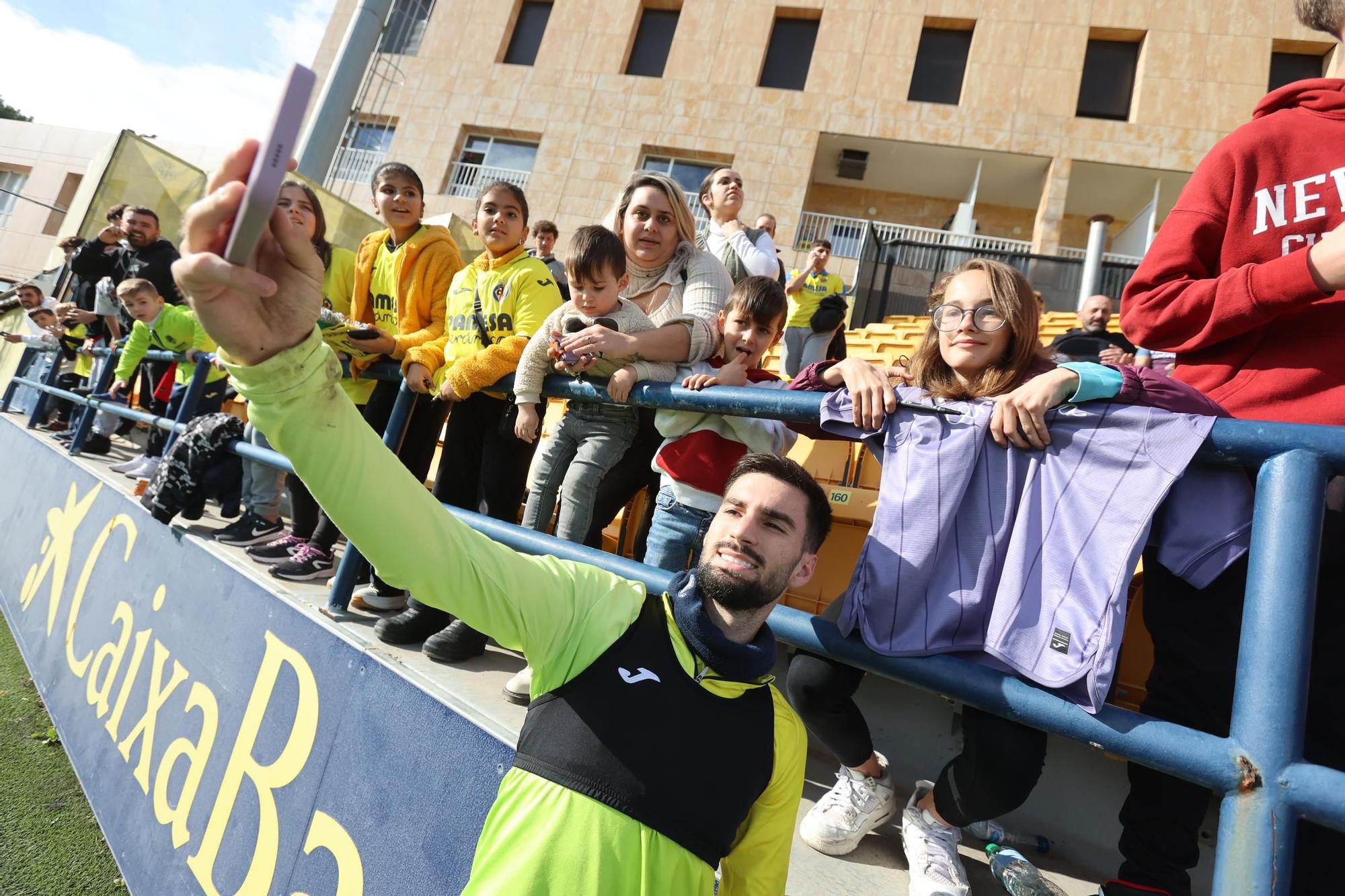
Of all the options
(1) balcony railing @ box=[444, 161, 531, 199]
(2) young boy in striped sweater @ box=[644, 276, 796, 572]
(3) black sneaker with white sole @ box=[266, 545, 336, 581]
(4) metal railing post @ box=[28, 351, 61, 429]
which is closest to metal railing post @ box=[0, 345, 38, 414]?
(4) metal railing post @ box=[28, 351, 61, 429]

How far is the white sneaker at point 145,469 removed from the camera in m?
3.71

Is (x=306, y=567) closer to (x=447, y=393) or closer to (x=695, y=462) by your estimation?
(x=447, y=393)

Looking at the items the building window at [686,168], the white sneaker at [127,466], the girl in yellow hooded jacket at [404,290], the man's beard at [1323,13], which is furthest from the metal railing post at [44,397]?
the building window at [686,168]

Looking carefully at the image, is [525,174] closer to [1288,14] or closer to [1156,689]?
[1288,14]

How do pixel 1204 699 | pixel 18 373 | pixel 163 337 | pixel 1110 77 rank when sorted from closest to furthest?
pixel 1204 699 → pixel 163 337 → pixel 18 373 → pixel 1110 77

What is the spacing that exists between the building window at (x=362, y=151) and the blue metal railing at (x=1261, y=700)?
18.4 metres

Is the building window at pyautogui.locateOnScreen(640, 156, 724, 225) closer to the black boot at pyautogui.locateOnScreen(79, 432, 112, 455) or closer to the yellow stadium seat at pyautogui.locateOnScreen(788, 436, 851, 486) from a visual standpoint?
the yellow stadium seat at pyautogui.locateOnScreen(788, 436, 851, 486)

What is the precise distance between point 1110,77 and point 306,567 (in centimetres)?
1706

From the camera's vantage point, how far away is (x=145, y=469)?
3.80m

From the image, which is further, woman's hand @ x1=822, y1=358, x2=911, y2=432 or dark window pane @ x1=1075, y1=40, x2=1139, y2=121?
dark window pane @ x1=1075, y1=40, x2=1139, y2=121

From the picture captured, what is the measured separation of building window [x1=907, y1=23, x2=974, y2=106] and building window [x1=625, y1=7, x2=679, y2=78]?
213 inches

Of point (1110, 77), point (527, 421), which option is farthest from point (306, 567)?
point (1110, 77)

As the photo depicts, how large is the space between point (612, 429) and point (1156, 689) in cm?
146

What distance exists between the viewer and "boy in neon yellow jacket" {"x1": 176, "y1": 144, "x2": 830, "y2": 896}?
38.9 inches
